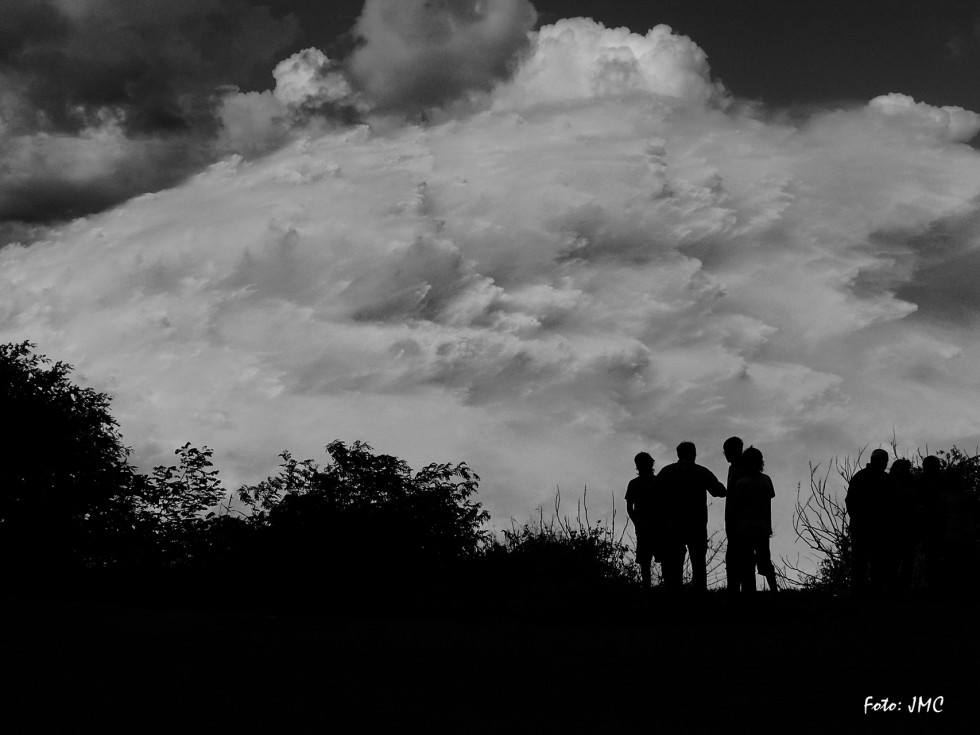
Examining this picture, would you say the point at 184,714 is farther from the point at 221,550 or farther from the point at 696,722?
the point at 221,550

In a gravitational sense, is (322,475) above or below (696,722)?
above

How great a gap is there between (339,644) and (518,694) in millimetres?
2780

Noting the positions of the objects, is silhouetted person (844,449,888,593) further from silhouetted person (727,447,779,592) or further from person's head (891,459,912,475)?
silhouetted person (727,447,779,592)

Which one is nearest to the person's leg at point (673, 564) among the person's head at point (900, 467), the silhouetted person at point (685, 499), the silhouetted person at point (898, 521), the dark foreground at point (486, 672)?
the silhouetted person at point (685, 499)

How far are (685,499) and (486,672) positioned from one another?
17.0 ft

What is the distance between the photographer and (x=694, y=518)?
40.3 ft

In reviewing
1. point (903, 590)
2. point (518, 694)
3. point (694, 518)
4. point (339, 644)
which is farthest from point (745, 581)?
point (518, 694)

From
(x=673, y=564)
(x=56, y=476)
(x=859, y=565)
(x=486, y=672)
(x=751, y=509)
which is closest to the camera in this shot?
(x=486, y=672)

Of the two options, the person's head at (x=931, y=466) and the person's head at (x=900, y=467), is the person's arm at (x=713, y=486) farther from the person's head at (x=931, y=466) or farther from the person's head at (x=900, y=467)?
the person's head at (x=931, y=466)

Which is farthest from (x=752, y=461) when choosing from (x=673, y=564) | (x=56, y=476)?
(x=56, y=476)

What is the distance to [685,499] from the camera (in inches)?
483

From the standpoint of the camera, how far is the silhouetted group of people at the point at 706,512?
1215 cm

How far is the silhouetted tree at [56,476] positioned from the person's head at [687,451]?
33839 mm

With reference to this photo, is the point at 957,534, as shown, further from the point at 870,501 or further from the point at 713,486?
the point at 713,486
